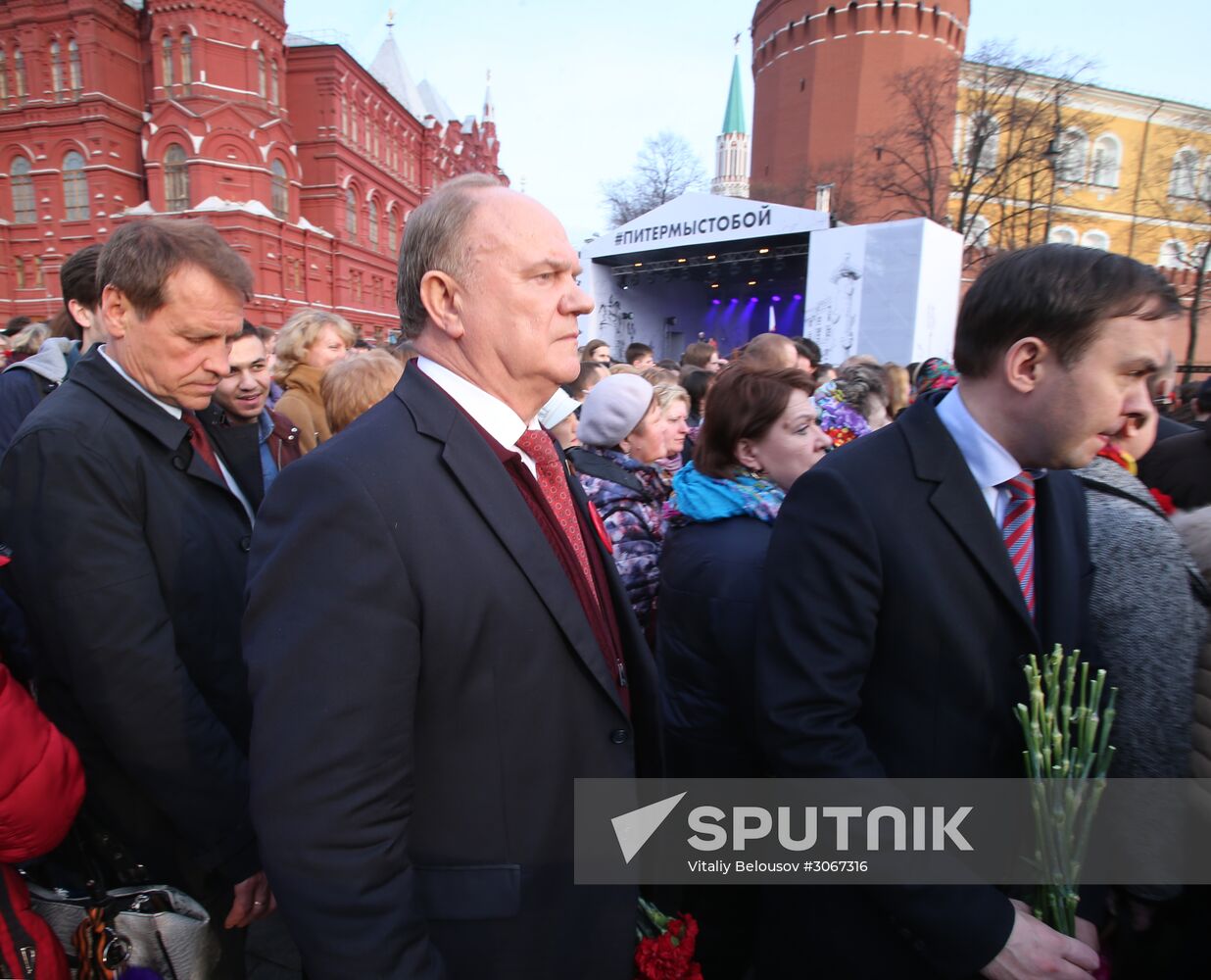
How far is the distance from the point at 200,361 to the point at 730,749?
6.17 feet

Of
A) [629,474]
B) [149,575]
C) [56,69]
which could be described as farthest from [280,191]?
[149,575]

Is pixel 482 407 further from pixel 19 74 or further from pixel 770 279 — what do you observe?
pixel 19 74

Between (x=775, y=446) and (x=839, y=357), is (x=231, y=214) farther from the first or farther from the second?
(x=775, y=446)

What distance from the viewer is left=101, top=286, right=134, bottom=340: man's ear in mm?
1704

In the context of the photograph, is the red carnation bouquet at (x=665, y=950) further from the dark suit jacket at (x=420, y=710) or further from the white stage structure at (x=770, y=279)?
the white stage structure at (x=770, y=279)

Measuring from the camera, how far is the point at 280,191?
29.7m

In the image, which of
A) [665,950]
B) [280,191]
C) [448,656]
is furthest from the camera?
[280,191]

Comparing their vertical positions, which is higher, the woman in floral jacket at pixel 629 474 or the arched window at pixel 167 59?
the arched window at pixel 167 59

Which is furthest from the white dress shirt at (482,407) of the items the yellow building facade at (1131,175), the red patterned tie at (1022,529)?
the yellow building facade at (1131,175)

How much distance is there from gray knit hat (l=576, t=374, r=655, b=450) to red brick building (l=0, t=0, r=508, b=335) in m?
27.3

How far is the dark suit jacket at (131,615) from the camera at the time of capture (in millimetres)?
1429

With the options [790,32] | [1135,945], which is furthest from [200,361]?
[790,32]

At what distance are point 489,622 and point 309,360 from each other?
10.7 ft

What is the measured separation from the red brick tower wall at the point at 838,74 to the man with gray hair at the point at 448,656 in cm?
3362
